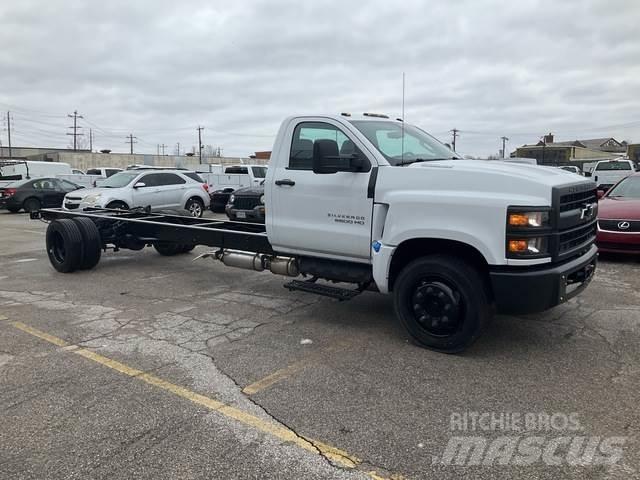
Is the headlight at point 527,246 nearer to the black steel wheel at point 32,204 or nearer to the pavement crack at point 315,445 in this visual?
the pavement crack at point 315,445

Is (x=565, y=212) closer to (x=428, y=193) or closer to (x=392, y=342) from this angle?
(x=428, y=193)

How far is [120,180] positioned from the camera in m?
15.5

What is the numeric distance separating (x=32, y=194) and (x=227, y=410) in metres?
21.6

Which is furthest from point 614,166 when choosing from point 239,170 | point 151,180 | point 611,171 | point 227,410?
point 227,410

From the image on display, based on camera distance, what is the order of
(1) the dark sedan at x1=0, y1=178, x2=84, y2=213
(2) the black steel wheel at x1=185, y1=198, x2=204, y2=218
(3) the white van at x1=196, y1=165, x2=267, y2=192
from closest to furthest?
1. (2) the black steel wheel at x1=185, y1=198, x2=204, y2=218
2. (3) the white van at x1=196, y1=165, x2=267, y2=192
3. (1) the dark sedan at x1=0, y1=178, x2=84, y2=213

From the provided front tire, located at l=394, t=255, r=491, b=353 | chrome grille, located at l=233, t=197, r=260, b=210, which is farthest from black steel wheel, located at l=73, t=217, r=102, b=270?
front tire, located at l=394, t=255, r=491, b=353

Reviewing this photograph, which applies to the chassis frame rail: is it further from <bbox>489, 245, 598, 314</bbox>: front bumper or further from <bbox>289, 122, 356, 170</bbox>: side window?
<bbox>489, 245, 598, 314</bbox>: front bumper

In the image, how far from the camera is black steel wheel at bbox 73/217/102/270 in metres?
8.46

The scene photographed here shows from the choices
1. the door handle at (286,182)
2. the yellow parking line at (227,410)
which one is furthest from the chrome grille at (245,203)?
the yellow parking line at (227,410)

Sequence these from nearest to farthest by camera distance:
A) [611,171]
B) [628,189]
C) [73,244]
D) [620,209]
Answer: [73,244] → [620,209] → [628,189] → [611,171]

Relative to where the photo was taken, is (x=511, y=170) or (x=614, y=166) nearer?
(x=511, y=170)

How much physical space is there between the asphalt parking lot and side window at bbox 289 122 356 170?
1744mm

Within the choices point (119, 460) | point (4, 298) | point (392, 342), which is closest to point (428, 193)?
point (392, 342)

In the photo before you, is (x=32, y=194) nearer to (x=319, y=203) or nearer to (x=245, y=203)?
(x=245, y=203)
